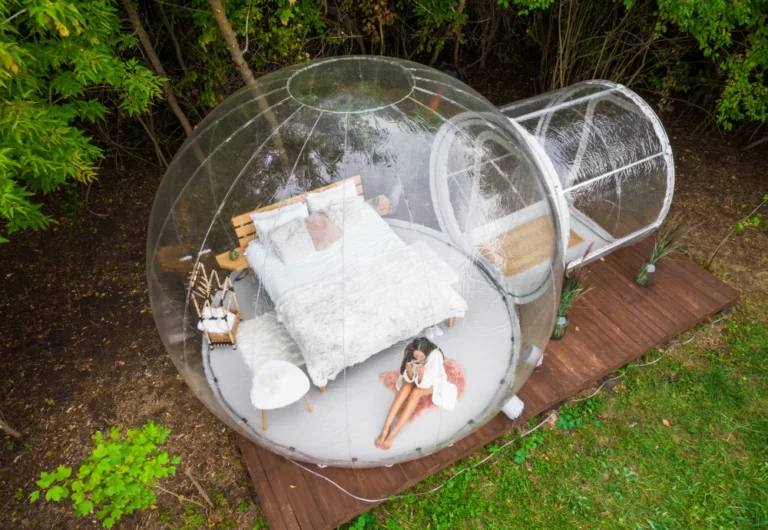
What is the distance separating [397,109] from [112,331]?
368cm

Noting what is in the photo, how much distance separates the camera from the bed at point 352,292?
354cm

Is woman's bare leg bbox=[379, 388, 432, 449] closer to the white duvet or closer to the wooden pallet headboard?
the white duvet

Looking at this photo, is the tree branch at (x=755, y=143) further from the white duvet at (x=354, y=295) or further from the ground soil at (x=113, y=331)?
the white duvet at (x=354, y=295)

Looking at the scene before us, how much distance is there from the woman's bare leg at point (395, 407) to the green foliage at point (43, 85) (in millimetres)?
2813

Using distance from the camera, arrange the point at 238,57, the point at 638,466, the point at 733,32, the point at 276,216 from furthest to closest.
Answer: the point at 733,32, the point at 238,57, the point at 638,466, the point at 276,216

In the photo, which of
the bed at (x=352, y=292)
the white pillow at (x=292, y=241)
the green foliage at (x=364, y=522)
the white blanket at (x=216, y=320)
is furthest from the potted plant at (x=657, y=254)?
the white blanket at (x=216, y=320)

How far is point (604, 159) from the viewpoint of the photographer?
14.4 ft

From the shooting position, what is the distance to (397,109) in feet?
11.1

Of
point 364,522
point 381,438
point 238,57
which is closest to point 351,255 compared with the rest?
point 381,438

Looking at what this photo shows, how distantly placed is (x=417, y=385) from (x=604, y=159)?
2.73 metres

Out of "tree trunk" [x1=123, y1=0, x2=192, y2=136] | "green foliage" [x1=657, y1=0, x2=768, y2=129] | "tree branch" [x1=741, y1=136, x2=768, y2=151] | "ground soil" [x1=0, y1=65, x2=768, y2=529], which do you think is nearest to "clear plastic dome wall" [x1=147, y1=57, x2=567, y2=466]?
"ground soil" [x1=0, y1=65, x2=768, y2=529]

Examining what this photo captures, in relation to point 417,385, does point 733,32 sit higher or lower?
higher

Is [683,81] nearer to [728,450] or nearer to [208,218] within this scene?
[728,450]

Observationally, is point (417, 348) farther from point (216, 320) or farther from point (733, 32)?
point (733, 32)
